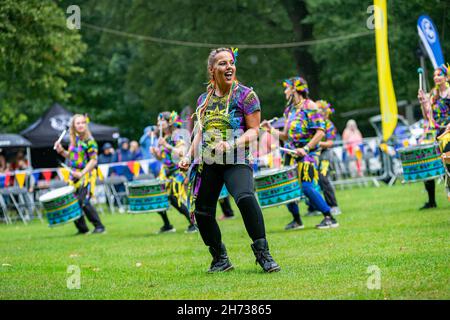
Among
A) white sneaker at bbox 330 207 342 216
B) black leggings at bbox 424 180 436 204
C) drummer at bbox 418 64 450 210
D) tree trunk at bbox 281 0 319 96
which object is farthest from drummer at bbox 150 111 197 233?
tree trunk at bbox 281 0 319 96

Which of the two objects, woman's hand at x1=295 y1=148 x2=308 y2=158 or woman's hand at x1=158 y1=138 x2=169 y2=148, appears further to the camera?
woman's hand at x1=158 y1=138 x2=169 y2=148

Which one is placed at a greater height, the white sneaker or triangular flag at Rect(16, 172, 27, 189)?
triangular flag at Rect(16, 172, 27, 189)

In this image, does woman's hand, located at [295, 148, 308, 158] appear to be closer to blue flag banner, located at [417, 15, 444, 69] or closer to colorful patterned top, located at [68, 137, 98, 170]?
colorful patterned top, located at [68, 137, 98, 170]

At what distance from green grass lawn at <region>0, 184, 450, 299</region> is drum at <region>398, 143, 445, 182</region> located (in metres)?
0.57

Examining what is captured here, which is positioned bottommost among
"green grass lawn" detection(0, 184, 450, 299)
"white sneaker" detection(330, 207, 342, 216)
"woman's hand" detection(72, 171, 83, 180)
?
"white sneaker" detection(330, 207, 342, 216)

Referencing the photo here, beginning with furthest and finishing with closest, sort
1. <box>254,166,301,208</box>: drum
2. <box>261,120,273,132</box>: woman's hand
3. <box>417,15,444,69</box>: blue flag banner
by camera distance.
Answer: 1. <box>417,15,444,69</box>: blue flag banner
2. <box>254,166,301,208</box>: drum
3. <box>261,120,273,132</box>: woman's hand

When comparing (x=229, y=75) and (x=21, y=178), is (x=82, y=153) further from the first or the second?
(x=21, y=178)

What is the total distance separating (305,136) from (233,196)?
15.0ft

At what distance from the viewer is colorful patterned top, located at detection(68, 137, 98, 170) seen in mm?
13977

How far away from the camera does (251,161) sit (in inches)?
305

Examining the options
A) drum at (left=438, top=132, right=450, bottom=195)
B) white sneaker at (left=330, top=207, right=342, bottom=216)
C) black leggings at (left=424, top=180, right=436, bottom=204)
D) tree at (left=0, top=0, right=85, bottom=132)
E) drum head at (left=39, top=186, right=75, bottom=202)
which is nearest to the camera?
drum at (left=438, top=132, right=450, bottom=195)

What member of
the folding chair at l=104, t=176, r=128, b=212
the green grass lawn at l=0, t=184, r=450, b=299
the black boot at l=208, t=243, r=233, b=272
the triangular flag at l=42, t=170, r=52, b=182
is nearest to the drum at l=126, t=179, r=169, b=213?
the green grass lawn at l=0, t=184, r=450, b=299
